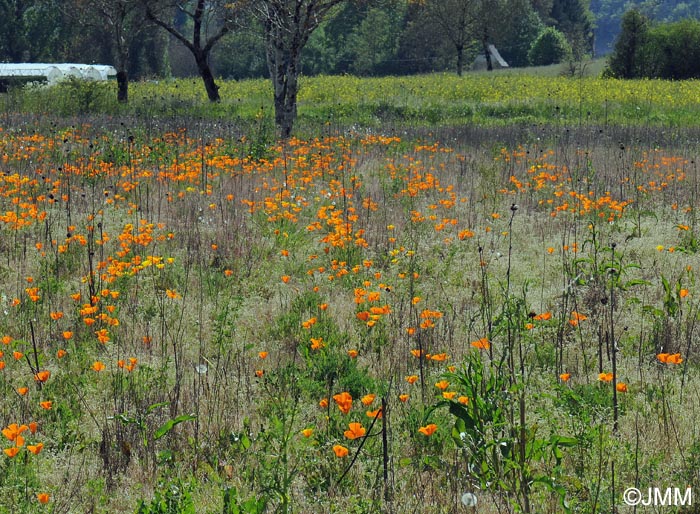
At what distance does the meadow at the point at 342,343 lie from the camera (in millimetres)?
3066

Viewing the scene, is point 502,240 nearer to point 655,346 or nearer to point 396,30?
point 655,346

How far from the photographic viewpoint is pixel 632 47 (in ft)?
130

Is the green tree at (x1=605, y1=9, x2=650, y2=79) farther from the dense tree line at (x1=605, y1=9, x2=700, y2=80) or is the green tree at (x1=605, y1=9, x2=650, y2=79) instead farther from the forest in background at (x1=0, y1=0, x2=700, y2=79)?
the forest in background at (x1=0, y1=0, x2=700, y2=79)

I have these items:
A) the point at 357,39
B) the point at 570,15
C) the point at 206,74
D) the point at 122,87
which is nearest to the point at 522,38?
the point at 357,39

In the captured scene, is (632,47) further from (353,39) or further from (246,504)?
(353,39)

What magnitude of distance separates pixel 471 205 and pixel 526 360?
13.3ft

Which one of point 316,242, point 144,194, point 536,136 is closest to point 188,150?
point 144,194

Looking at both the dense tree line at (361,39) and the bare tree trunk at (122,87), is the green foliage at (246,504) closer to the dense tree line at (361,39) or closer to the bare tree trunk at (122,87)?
the bare tree trunk at (122,87)

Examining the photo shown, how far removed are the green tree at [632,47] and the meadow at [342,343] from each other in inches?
1251

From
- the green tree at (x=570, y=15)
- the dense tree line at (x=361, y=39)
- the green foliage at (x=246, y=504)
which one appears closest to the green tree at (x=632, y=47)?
the dense tree line at (x=361, y=39)

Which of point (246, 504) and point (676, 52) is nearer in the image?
point (246, 504)

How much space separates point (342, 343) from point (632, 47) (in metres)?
40.5

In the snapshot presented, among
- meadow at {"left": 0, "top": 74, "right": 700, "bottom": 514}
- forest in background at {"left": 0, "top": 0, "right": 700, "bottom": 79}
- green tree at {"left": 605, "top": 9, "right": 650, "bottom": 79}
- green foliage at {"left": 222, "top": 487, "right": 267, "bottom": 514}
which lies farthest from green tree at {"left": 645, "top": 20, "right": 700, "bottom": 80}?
green foliage at {"left": 222, "top": 487, "right": 267, "bottom": 514}

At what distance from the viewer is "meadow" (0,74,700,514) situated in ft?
10.1
